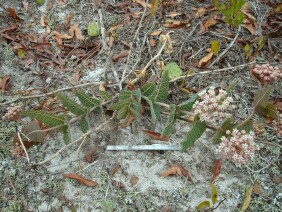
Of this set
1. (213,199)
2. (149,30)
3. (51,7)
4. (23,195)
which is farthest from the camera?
(51,7)

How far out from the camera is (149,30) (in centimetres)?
326

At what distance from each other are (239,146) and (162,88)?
0.69 meters

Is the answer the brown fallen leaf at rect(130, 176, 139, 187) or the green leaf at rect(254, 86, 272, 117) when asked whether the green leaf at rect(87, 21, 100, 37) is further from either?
the green leaf at rect(254, 86, 272, 117)

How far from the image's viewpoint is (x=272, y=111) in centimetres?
212

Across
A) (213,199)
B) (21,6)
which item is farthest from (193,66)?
(21,6)

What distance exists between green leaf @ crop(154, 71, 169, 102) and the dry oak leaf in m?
1.09

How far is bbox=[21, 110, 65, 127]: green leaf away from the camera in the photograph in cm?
240

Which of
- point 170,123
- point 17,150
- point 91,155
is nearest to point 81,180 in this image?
point 91,155

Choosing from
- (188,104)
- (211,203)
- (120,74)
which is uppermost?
(188,104)

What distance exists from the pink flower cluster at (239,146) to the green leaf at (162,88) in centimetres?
56

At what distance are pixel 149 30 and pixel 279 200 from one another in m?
1.67

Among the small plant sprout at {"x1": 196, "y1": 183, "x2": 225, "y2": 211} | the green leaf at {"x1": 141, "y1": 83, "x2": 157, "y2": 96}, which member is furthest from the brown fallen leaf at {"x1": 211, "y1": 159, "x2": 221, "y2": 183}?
the green leaf at {"x1": 141, "y1": 83, "x2": 157, "y2": 96}

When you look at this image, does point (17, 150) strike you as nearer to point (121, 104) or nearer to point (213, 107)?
point (121, 104)

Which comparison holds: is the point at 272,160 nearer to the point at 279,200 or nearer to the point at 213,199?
the point at 279,200
